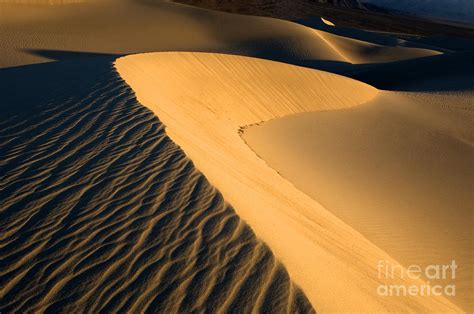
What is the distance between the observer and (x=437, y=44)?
36.5 meters

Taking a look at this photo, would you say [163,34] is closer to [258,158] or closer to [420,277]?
[258,158]

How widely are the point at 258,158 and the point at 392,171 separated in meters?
2.94

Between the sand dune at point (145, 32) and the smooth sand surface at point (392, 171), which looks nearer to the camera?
the smooth sand surface at point (392, 171)

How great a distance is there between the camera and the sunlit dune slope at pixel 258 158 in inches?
139

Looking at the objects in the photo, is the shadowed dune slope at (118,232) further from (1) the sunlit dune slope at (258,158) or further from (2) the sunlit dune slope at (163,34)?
(2) the sunlit dune slope at (163,34)

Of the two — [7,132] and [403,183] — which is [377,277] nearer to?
[403,183]

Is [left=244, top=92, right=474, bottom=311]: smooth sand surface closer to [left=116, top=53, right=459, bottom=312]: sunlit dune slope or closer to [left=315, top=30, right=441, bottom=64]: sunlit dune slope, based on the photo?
[left=116, top=53, right=459, bottom=312]: sunlit dune slope

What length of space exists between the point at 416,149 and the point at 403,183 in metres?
2.46

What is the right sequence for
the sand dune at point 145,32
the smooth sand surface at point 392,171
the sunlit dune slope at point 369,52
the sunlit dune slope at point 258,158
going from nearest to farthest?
1. the sunlit dune slope at point 258,158
2. the smooth sand surface at point 392,171
3. the sand dune at point 145,32
4. the sunlit dune slope at point 369,52

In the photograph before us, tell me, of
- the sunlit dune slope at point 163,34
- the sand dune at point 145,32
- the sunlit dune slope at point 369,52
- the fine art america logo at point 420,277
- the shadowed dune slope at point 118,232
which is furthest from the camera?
the sunlit dune slope at point 369,52

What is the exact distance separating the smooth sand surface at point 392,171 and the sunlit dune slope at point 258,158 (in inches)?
24.6

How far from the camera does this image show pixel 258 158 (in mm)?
7668

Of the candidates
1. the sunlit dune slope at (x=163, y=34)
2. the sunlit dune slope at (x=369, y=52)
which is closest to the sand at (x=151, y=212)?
the sunlit dune slope at (x=163, y=34)

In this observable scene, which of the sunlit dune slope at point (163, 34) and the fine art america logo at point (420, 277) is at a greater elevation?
the fine art america logo at point (420, 277)
